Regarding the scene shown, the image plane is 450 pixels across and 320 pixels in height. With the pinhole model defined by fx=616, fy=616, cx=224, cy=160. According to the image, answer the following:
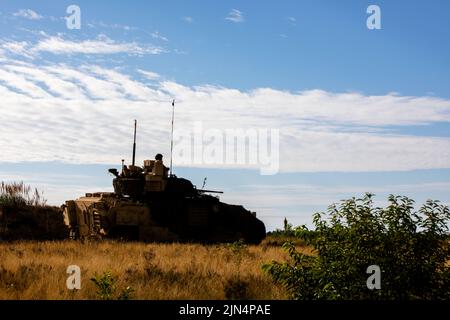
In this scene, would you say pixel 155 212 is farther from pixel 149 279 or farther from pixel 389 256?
pixel 389 256

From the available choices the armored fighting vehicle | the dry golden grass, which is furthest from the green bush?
the armored fighting vehicle

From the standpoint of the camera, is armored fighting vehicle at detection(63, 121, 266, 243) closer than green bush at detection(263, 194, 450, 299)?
No

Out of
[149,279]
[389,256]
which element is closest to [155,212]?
[149,279]

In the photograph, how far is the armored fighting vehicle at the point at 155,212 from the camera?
23.5m

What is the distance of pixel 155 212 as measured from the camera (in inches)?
947

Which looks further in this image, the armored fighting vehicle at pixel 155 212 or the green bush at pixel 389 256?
the armored fighting vehicle at pixel 155 212

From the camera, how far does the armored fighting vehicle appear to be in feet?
77.3

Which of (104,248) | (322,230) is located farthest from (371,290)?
(104,248)

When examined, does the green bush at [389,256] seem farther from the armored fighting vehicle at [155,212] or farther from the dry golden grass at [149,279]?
the armored fighting vehicle at [155,212]

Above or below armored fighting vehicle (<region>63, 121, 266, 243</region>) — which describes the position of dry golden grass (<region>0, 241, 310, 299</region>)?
below

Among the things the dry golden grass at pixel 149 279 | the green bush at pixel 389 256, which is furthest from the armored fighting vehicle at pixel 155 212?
the green bush at pixel 389 256

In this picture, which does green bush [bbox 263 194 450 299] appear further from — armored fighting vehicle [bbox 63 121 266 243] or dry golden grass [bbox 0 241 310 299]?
armored fighting vehicle [bbox 63 121 266 243]

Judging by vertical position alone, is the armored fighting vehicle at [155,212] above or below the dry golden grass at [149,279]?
above
